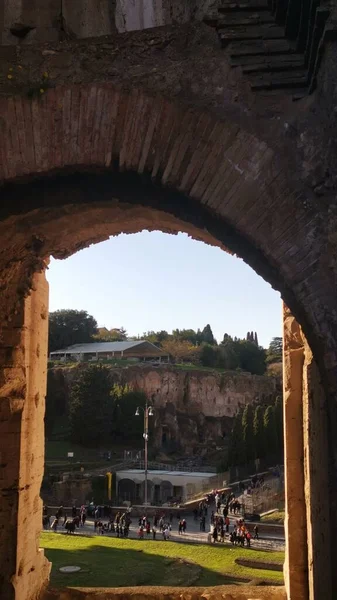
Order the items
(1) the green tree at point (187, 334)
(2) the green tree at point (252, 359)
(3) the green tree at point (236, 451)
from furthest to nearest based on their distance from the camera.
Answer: (1) the green tree at point (187, 334) < (2) the green tree at point (252, 359) < (3) the green tree at point (236, 451)

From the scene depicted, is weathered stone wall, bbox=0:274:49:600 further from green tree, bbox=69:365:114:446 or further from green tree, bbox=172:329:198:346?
green tree, bbox=172:329:198:346

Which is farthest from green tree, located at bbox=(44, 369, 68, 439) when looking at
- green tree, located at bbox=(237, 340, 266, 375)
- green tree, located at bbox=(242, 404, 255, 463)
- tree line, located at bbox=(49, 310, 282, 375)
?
green tree, located at bbox=(237, 340, 266, 375)

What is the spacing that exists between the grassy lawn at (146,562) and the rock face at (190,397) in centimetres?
3359

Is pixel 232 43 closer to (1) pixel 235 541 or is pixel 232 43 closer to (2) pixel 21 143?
(2) pixel 21 143

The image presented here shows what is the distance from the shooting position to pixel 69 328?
6297cm

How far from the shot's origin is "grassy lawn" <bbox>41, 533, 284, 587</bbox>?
32.8 ft

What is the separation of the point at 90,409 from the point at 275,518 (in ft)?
78.6

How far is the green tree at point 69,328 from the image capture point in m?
62.2

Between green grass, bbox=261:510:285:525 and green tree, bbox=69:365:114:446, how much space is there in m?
22.4

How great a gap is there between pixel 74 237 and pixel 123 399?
39739mm

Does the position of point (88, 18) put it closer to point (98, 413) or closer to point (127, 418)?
point (98, 413)

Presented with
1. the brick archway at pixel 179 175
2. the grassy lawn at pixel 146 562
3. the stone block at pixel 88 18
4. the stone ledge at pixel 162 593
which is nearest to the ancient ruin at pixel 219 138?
the brick archway at pixel 179 175

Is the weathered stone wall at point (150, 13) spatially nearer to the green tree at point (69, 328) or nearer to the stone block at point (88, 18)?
the stone block at point (88, 18)

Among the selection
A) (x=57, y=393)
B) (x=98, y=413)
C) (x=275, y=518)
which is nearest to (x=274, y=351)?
(x=57, y=393)
